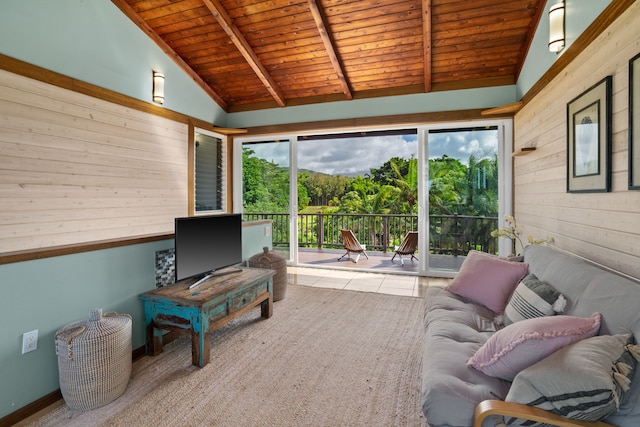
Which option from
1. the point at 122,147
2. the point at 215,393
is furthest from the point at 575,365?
the point at 122,147

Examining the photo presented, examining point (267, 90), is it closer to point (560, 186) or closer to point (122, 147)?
point (122, 147)

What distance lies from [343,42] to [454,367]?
397 cm

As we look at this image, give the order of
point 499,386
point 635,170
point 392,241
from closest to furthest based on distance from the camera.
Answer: point 499,386 → point 635,170 → point 392,241

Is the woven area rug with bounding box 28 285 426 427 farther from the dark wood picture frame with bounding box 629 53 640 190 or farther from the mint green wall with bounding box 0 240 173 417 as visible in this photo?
the dark wood picture frame with bounding box 629 53 640 190

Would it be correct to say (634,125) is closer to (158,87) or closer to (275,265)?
(275,265)

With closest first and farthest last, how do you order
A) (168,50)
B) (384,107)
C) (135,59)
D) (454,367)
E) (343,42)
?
1. (454,367)
2. (135,59)
3. (343,42)
4. (168,50)
5. (384,107)

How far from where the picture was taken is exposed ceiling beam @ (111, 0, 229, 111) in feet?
13.0

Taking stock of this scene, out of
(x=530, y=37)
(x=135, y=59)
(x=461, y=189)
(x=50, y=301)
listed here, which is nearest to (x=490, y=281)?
(x=461, y=189)

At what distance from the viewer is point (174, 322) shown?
2.36 m

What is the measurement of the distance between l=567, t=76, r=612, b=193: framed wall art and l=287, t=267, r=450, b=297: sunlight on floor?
2.23 metres

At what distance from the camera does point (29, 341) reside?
185 centimetres

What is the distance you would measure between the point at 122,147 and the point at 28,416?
9.63 ft

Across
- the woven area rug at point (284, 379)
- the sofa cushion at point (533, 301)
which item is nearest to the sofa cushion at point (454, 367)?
the sofa cushion at point (533, 301)

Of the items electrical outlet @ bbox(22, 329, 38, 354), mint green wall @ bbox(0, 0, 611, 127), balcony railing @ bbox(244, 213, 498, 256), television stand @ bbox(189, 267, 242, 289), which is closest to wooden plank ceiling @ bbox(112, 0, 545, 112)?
mint green wall @ bbox(0, 0, 611, 127)
